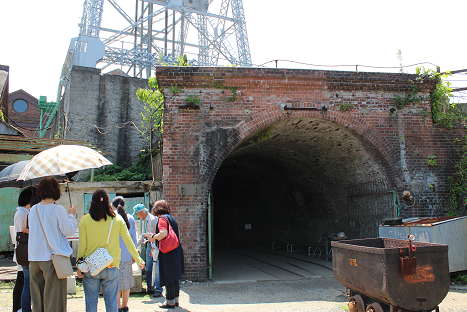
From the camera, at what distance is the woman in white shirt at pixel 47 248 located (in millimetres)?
4367

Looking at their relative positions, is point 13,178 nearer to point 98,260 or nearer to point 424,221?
point 98,260

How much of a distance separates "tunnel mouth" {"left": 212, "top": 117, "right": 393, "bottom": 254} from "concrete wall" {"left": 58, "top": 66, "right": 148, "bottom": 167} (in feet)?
16.4

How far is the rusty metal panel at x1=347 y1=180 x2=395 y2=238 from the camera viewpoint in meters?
9.98

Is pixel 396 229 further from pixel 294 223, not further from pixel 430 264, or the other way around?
pixel 294 223

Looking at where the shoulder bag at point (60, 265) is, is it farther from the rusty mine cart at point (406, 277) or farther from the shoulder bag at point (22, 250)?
the rusty mine cart at point (406, 277)

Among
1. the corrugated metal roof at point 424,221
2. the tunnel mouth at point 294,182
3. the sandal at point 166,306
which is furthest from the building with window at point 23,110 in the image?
the corrugated metal roof at point 424,221

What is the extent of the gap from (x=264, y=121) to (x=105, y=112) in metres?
9.83

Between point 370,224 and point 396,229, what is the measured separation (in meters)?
2.14

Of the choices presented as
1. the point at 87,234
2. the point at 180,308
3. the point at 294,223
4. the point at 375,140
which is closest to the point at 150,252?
the point at 180,308

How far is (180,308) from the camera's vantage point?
6.09m

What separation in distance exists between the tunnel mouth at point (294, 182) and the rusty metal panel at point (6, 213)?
24.4ft

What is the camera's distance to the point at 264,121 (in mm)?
9289

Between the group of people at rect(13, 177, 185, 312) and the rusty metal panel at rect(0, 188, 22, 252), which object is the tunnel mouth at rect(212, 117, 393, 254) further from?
the rusty metal panel at rect(0, 188, 22, 252)

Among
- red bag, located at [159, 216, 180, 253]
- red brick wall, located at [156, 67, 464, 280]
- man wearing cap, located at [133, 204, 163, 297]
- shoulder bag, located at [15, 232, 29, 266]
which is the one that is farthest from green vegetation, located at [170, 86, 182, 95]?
shoulder bag, located at [15, 232, 29, 266]
